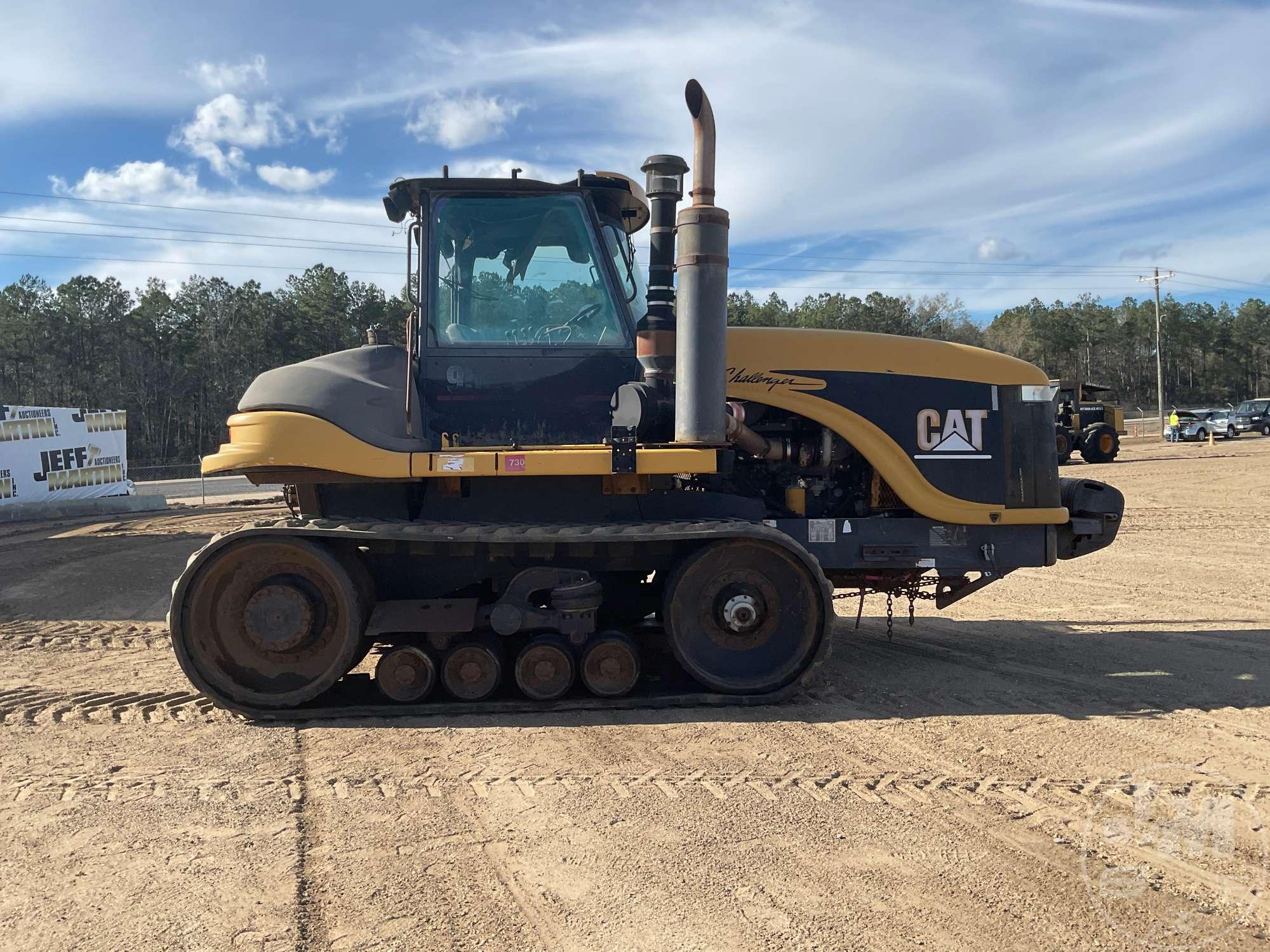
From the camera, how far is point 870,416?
5914 mm

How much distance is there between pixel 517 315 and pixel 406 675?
226 centimetres

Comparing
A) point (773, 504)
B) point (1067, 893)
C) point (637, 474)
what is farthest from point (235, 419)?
point (1067, 893)

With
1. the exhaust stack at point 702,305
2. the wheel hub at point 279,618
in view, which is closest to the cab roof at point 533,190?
the exhaust stack at point 702,305

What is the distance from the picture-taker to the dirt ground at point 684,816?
9.89ft

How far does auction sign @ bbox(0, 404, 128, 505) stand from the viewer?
20594 millimetres

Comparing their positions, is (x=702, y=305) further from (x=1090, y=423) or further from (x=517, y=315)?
(x=1090, y=423)

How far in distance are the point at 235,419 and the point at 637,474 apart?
2.35 metres

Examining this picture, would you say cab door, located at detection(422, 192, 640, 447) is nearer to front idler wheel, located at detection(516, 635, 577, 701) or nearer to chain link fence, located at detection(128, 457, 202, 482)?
front idler wheel, located at detection(516, 635, 577, 701)

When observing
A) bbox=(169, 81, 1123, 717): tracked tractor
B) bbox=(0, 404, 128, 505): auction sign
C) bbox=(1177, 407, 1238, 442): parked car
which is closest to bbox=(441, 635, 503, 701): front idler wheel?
bbox=(169, 81, 1123, 717): tracked tractor

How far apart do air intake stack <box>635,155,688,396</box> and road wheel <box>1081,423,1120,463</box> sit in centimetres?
2627

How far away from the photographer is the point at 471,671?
5.36 m

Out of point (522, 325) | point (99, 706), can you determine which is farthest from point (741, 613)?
point (99, 706)

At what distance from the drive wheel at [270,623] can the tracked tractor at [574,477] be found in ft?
0.05

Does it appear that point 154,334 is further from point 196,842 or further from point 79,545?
point 196,842
